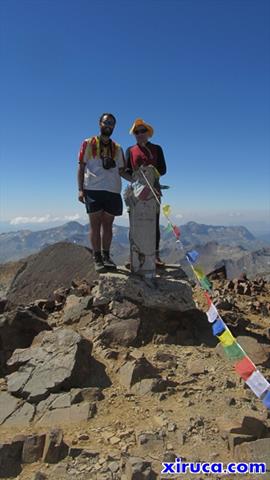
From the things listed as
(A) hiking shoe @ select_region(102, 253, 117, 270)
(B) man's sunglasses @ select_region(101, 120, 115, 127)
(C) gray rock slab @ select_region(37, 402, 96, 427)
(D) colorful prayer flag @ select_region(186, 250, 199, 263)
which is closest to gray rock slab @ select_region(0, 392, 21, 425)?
(C) gray rock slab @ select_region(37, 402, 96, 427)

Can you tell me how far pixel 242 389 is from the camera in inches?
277

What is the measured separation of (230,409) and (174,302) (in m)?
3.13

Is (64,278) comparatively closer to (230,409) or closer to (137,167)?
(137,167)

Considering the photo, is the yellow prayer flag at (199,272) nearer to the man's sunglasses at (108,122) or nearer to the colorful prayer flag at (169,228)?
the colorful prayer flag at (169,228)

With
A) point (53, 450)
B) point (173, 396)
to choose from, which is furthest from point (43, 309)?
point (53, 450)

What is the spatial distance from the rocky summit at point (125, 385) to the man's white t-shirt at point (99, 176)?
1.95 m

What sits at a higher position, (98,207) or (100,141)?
(100,141)

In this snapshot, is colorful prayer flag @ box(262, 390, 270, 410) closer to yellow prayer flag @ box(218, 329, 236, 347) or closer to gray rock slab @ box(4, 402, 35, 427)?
yellow prayer flag @ box(218, 329, 236, 347)

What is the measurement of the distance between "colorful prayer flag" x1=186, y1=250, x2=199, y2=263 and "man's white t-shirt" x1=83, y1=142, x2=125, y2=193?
2061mm

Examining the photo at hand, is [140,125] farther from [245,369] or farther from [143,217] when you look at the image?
[245,369]

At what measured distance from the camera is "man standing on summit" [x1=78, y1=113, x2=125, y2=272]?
29.9ft

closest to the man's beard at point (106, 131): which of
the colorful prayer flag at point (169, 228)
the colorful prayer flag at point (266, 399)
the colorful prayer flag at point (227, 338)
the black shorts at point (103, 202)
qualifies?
the black shorts at point (103, 202)

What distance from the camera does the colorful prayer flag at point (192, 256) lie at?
8.91 m

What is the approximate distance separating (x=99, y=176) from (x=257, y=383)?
5.47 meters
